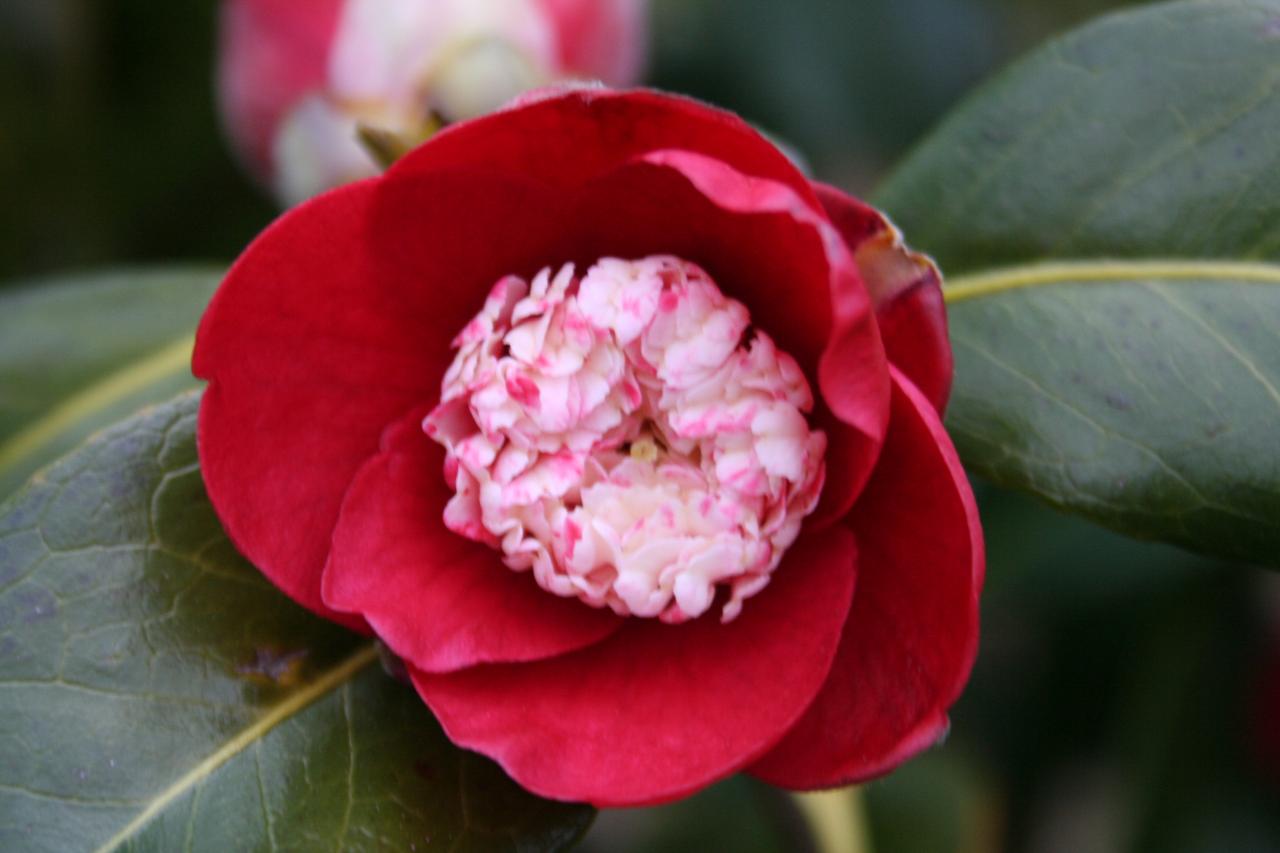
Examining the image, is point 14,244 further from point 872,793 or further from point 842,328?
point 842,328

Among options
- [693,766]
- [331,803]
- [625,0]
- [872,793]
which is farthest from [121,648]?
[872,793]

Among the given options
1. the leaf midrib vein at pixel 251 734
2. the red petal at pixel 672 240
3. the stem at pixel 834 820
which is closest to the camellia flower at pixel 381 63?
the red petal at pixel 672 240

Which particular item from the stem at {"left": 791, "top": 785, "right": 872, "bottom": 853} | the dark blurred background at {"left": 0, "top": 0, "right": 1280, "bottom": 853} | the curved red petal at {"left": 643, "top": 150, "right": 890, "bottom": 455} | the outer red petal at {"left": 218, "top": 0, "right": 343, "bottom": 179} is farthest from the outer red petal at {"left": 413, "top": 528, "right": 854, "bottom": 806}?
the dark blurred background at {"left": 0, "top": 0, "right": 1280, "bottom": 853}

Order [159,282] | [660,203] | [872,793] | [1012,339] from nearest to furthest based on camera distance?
[660,203] < [1012,339] < [159,282] < [872,793]

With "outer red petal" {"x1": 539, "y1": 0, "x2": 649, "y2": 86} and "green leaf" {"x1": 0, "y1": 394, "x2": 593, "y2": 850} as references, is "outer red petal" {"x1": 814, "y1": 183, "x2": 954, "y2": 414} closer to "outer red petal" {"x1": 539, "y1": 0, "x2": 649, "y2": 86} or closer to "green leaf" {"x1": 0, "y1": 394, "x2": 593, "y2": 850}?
"green leaf" {"x1": 0, "y1": 394, "x2": 593, "y2": 850}

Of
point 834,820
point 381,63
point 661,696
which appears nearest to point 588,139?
point 661,696
